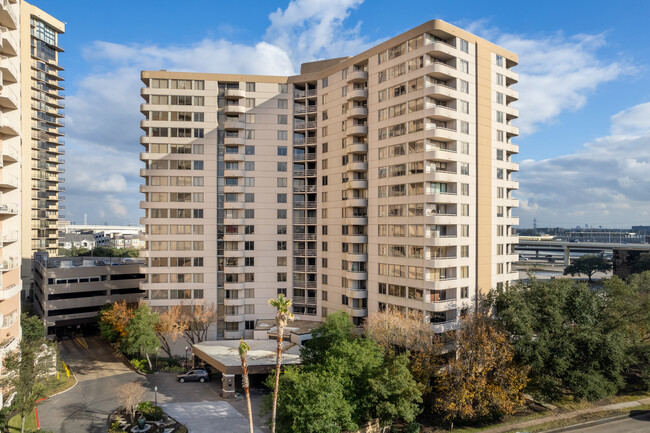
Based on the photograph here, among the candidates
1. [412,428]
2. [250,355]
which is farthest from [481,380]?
[250,355]

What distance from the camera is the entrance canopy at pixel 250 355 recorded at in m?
47.3

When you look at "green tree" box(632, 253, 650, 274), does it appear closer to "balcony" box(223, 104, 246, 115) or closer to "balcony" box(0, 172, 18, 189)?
"balcony" box(223, 104, 246, 115)

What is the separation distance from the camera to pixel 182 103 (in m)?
67.2

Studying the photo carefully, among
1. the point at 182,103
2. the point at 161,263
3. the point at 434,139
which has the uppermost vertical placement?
the point at 182,103

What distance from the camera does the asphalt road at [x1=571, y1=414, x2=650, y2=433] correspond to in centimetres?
3875

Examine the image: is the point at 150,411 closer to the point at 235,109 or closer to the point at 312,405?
the point at 312,405

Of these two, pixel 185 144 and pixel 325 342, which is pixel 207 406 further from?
pixel 185 144

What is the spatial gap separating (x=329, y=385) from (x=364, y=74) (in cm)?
4624

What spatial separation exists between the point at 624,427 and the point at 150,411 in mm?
49403

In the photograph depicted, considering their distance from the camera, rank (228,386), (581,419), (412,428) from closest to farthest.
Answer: (412,428), (581,419), (228,386)

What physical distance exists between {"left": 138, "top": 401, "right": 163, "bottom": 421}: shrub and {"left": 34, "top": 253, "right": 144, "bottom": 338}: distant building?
3853 centimetres

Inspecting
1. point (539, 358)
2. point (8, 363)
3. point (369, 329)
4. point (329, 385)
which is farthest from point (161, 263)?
point (539, 358)

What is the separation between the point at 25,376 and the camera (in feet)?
113

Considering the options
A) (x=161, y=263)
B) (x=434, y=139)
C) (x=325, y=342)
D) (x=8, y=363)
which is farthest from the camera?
(x=161, y=263)
